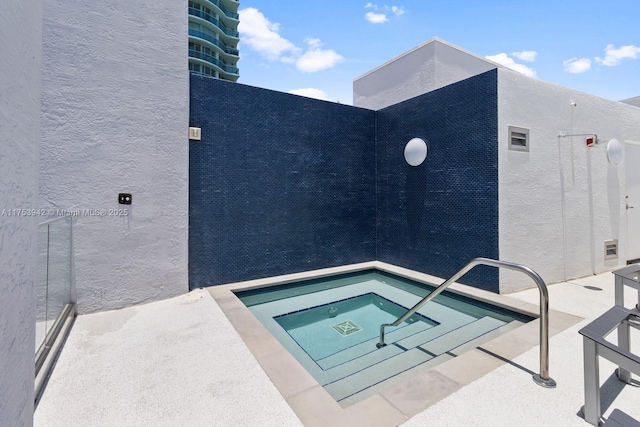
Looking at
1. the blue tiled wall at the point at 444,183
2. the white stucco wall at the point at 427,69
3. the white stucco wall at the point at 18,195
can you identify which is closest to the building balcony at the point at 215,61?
the white stucco wall at the point at 427,69

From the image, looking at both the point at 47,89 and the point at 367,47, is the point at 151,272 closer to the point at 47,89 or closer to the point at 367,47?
the point at 47,89

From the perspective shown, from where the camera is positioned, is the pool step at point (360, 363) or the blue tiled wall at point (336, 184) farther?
the blue tiled wall at point (336, 184)

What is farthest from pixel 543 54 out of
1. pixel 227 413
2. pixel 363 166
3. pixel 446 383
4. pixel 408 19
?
pixel 227 413

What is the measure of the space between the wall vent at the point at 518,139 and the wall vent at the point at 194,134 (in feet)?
18.5

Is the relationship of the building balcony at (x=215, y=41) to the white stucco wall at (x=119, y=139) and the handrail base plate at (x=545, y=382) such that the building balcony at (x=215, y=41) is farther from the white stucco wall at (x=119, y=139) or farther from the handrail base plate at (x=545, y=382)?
the handrail base plate at (x=545, y=382)

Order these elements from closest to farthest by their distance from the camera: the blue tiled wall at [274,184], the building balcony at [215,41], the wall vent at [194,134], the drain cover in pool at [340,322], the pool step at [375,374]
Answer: the pool step at [375,374]
the drain cover in pool at [340,322]
the wall vent at [194,134]
the blue tiled wall at [274,184]
the building balcony at [215,41]

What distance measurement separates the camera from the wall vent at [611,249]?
631cm

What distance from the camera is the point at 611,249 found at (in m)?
6.41

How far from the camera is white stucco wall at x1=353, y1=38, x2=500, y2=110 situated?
9406 millimetres

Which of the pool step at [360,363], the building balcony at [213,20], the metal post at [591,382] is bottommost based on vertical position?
the pool step at [360,363]

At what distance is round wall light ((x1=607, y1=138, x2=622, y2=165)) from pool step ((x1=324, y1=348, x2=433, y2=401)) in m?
6.23

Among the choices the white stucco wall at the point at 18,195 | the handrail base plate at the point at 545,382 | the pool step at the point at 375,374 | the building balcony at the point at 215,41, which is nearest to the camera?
the white stucco wall at the point at 18,195

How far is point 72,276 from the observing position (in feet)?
14.4

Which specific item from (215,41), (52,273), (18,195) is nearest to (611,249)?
(18,195)
